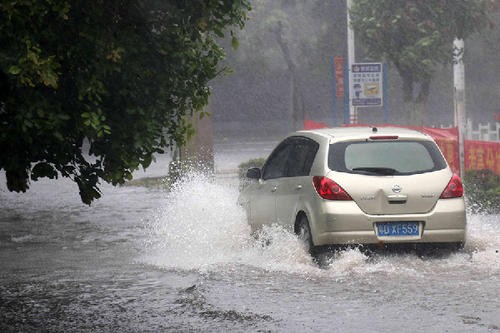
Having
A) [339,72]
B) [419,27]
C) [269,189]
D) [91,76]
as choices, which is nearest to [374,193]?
[269,189]

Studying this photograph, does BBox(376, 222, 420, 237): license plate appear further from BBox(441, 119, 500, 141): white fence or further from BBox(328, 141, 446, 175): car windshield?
BBox(441, 119, 500, 141): white fence

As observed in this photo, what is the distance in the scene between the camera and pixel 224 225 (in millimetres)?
15133

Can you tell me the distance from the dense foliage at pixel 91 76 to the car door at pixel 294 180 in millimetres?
2536

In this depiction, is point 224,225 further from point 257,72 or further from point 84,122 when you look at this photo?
point 257,72

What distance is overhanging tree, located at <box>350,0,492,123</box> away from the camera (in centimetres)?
3106

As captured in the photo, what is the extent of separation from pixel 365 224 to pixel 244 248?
240 centimetres

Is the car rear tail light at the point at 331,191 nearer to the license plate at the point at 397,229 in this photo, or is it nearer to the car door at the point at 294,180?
the car door at the point at 294,180

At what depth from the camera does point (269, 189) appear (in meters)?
13.2

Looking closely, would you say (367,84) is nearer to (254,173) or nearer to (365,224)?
(254,173)

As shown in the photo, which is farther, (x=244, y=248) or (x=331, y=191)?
(x=244, y=248)

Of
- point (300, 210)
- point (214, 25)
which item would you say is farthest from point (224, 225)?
point (214, 25)

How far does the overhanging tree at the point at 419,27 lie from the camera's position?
31.1 m

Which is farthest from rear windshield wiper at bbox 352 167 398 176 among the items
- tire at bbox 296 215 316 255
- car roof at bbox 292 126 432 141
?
tire at bbox 296 215 316 255

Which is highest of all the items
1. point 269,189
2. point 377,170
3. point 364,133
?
point 364,133
